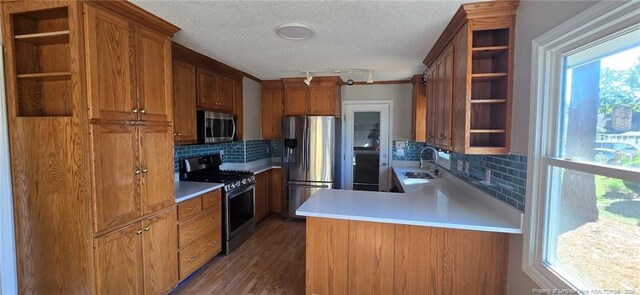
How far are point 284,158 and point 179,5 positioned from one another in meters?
2.74

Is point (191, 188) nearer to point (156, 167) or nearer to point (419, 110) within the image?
point (156, 167)

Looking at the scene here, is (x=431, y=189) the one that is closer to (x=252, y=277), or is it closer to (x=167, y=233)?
(x=252, y=277)

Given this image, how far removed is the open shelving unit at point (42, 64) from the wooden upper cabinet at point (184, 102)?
940 millimetres

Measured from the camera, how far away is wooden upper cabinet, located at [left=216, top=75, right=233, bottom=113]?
3365 mm

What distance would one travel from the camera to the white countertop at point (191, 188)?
240 cm

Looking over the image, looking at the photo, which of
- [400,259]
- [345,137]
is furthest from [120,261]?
[345,137]

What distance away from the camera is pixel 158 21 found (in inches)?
76.4

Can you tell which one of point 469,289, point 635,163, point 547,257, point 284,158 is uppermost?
point 635,163

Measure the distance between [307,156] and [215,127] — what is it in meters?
1.44

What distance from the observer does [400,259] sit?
6.28ft

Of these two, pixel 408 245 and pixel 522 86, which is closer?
pixel 522 86

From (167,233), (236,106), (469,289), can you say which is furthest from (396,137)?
(167,233)

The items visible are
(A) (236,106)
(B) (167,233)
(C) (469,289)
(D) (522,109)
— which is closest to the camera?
(D) (522,109)

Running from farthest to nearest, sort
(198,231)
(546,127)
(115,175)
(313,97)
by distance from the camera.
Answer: (313,97) → (198,231) → (115,175) → (546,127)
